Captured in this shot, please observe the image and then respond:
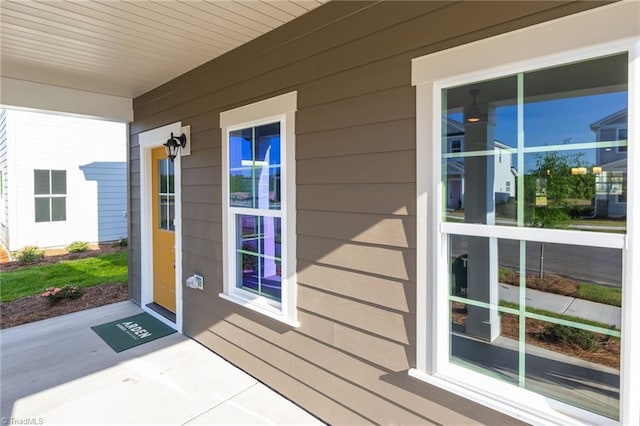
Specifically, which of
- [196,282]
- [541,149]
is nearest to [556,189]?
[541,149]

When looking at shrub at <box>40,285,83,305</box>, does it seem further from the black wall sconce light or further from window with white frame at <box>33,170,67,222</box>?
window with white frame at <box>33,170,67,222</box>

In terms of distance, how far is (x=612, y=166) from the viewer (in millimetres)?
1286

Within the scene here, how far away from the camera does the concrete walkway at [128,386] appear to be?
229 cm

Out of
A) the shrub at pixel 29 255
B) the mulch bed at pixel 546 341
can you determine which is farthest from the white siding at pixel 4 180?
the mulch bed at pixel 546 341

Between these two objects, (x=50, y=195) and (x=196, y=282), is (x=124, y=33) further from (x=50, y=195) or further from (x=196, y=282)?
(x=50, y=195)

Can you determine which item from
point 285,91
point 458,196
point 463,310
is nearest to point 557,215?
point 458,196

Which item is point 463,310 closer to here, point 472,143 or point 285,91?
point 472,143

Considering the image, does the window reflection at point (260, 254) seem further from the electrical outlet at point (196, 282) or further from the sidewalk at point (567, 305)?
the sidewalk at point (567, 305)

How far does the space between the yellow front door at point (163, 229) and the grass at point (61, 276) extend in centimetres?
192

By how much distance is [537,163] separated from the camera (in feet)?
4.77

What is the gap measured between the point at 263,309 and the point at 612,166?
2282 mm

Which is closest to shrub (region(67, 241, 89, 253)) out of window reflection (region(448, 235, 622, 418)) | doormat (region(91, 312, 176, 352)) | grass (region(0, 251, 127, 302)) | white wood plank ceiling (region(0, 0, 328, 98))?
grass (region(0, 251, 127, 302))

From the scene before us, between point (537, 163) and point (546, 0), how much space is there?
643 millimetres

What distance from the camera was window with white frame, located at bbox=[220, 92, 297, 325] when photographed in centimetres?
246
